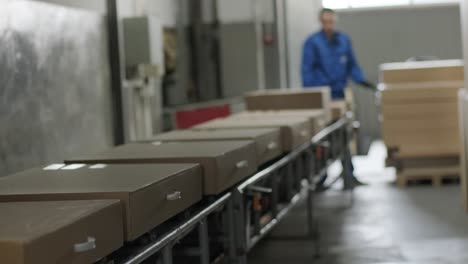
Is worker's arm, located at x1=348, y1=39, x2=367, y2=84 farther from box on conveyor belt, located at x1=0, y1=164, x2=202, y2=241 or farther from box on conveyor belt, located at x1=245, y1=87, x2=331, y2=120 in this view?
box on conveyor belt, located at x1=0, y1=164, x2=202, y2=241

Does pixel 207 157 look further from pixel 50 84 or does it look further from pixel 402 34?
pixel 402 34

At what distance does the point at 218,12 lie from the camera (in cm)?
845

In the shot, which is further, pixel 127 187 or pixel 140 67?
pixel 140 67

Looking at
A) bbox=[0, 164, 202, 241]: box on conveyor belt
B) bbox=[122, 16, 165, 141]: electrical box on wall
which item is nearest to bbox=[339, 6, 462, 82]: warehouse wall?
bbox=[122, 16, 165, 141]: electrical box on wall

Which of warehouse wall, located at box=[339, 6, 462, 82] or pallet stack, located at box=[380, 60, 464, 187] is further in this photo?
warehouse wall, located at box=[339, 6, 462, 82]

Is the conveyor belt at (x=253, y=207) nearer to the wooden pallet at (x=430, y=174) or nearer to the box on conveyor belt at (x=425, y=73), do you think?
the wooden pallet at (x=430, y=174)

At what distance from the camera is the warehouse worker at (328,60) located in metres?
8.41

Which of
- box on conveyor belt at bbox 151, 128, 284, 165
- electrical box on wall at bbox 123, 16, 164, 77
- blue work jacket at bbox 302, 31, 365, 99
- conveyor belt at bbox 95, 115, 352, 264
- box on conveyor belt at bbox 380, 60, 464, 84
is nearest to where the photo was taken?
conveyor belt at bbox 95, 115, 352, 264

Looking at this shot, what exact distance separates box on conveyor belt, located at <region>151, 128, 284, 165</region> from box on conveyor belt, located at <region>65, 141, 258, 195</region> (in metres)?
0.14

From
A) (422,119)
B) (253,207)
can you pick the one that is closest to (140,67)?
(253,207)

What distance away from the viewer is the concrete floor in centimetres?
512

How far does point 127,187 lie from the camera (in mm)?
2342

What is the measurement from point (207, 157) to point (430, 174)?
5363 mm

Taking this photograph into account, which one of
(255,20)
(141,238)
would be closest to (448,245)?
(141,238)
